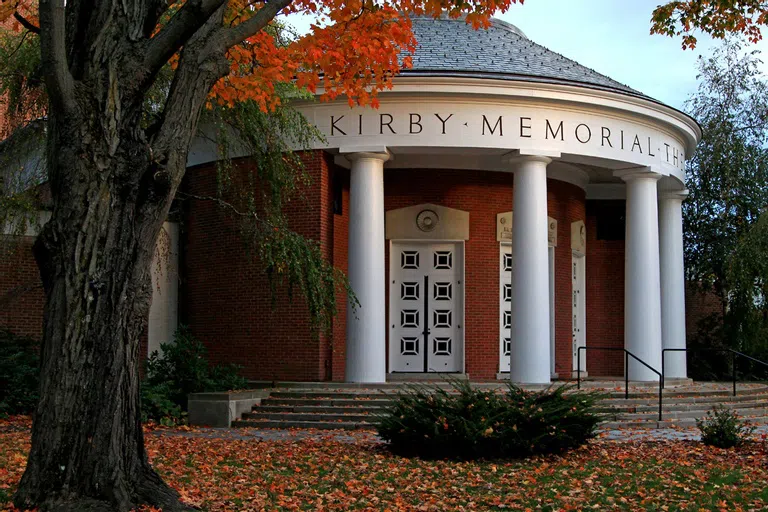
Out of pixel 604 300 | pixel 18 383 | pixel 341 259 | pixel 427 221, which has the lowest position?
pixel 18 383

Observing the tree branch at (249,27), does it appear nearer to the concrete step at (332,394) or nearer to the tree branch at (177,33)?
the tree branch at (177,33)

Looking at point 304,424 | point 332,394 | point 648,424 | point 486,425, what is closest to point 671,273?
point 648,424

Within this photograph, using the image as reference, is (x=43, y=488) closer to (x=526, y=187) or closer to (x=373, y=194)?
(x=373, y=194)

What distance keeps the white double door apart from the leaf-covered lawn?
308 inches

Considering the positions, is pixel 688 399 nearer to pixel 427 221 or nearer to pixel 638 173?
pixel 638 173

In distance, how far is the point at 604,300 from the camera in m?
25.0

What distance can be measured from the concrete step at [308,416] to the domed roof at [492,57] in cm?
632

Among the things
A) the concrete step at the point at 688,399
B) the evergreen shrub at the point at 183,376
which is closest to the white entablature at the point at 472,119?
the evergreen shrub at the point at 183,376

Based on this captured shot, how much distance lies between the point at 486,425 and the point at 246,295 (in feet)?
29.3

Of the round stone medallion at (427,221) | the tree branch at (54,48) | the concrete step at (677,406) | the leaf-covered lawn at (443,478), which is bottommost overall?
the leaf-covered lawn at (443,478)

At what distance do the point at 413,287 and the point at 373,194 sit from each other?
3.63 meters

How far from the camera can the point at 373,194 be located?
18.5 m

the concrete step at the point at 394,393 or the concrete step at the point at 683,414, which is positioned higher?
the concrete step at the point at 394,393

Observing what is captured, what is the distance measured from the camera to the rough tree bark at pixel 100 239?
25.7ft
